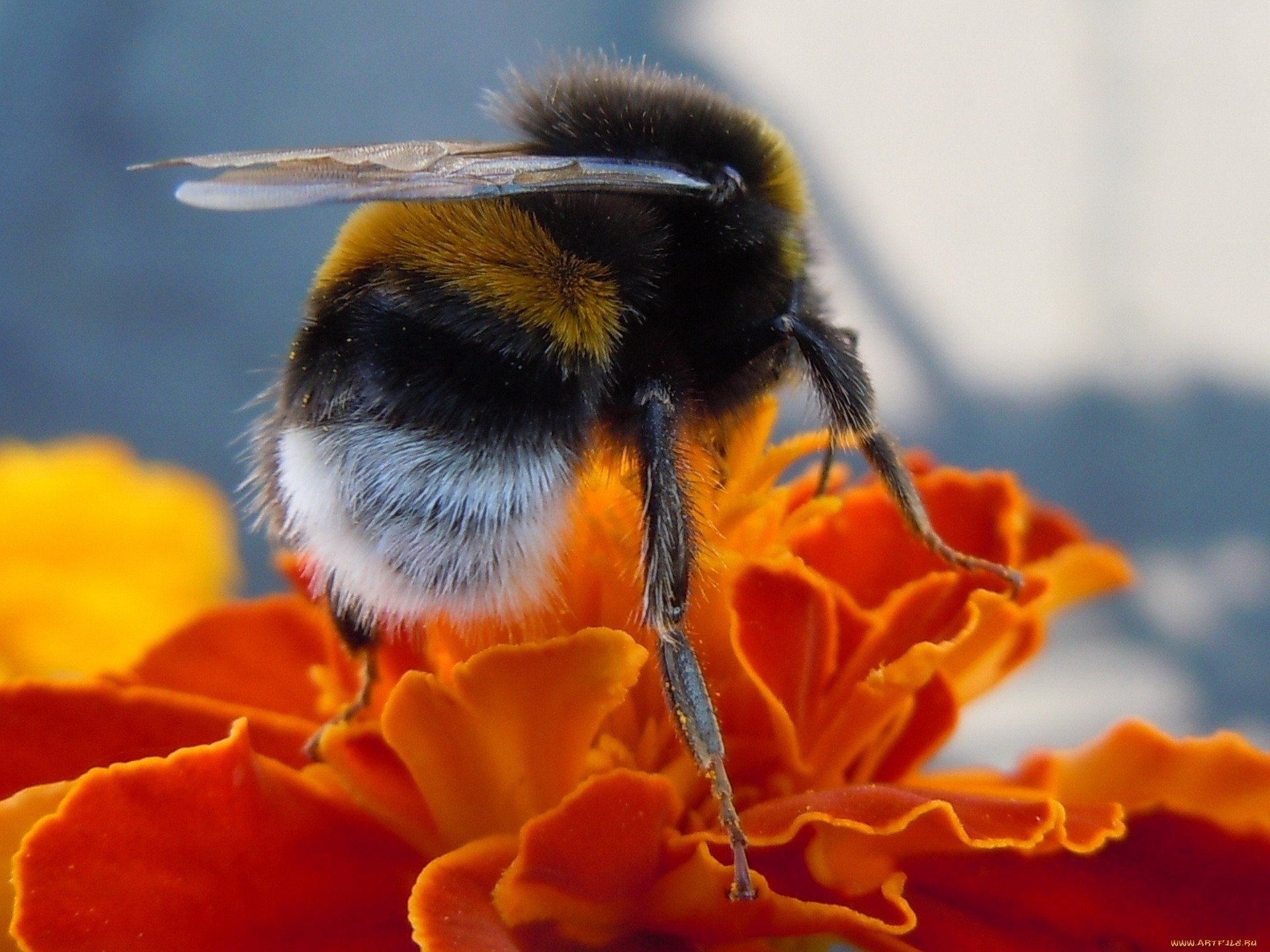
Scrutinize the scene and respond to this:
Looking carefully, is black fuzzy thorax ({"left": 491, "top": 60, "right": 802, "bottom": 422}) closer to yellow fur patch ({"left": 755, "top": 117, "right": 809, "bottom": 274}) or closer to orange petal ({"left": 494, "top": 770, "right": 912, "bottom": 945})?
yellow fur patch ({"left": 755, "top": 117, "right": 809, "bottom": 274})

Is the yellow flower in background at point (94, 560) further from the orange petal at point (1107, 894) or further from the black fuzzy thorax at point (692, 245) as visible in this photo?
the orange petal at point (1107, 894)

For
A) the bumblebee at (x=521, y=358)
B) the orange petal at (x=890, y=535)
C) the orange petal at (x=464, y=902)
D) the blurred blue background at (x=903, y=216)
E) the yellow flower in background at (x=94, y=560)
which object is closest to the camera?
the orange petal at (x=464, y=902)

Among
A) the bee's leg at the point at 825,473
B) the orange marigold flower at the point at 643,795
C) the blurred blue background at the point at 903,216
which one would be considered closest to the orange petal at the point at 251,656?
the orange marigold flower at the point at 643,795

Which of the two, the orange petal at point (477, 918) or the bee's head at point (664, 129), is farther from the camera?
the bee's head at point (664, 129)

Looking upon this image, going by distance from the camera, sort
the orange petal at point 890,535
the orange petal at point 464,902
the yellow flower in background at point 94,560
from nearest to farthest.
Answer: the orange petal at point 464,902
the orange petal at point 890,535
the yellow flower in background at point 94,560

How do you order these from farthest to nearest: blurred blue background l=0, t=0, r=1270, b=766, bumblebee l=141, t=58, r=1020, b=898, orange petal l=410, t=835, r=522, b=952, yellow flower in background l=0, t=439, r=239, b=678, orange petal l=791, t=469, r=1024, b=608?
blurred blue background l=0, t=0, r=1270, b=766 → yellow flower in background l=0, t=439, r=239, b=678 → orange petal l=791, t=469, r=1024, b=608 → bumblebee l=141, t=58, r=1020, b=898 → orange petal l=410, t=835, r=522, b=952

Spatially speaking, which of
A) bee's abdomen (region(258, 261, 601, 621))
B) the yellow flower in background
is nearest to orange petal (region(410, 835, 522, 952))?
bee's abdomen (region(258, 261, 601, 621))

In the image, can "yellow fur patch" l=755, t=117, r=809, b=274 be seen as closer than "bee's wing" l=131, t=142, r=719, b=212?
No
